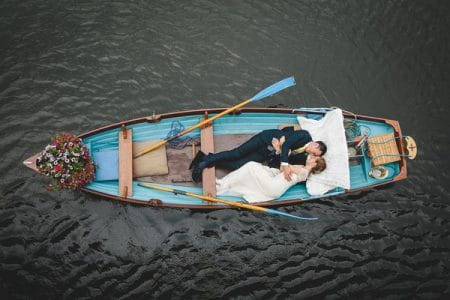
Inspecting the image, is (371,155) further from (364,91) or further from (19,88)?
(19,88)

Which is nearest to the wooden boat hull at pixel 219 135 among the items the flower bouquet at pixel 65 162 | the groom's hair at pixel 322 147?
the flower bouquet at pixel 65 162

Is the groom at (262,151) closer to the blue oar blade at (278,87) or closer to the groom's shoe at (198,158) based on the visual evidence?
the groom's shoe at (198,158)

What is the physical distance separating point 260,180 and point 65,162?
13.3 feet

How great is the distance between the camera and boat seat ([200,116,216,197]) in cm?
909

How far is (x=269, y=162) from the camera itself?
9461 millimetres

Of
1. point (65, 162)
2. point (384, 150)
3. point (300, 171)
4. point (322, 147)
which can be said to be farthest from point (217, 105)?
point (65, 162)

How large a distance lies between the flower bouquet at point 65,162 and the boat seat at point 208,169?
2480 mm

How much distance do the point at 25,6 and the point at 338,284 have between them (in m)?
11.4

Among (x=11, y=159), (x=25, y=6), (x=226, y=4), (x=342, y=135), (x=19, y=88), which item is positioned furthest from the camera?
(x=226, y=4)

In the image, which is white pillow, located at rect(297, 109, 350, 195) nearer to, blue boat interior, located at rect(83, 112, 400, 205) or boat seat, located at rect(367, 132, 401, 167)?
blue boat interior, located at rect(83, 112, 400, 205)

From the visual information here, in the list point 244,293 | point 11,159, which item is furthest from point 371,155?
point 11,159

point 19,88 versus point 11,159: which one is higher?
point 19,88

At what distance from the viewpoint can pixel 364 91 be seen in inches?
482

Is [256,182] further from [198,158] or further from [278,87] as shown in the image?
[278,87]
